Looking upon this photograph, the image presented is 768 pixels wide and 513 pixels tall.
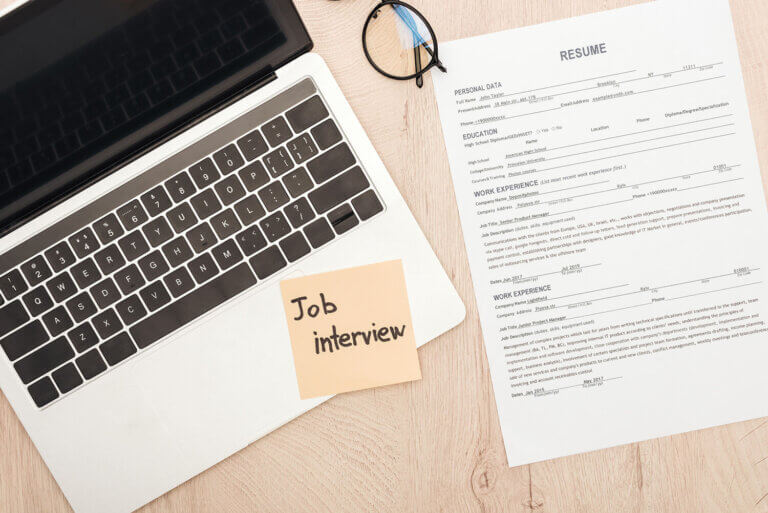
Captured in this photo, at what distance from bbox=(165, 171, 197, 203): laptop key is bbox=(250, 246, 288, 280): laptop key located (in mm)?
96

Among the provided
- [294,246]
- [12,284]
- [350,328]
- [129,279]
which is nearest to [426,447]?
[350,328]

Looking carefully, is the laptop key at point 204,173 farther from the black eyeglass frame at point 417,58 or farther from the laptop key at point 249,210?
the black eyeglass frame at point 417,58

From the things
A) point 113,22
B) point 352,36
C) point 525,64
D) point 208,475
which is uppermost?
point 113,22

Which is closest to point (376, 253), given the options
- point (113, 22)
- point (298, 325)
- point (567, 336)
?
point (298, 325)

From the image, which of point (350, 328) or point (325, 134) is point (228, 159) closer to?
point (325, 134)

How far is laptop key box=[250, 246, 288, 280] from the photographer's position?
Result: 1.79 feet

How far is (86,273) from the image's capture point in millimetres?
543

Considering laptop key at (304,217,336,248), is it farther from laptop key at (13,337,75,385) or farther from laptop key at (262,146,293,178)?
laptop key at (13,337,75,385)

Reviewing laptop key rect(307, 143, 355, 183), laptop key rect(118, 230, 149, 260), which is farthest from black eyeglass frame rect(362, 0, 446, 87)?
laptop key rect(118, 230, 149, 260)

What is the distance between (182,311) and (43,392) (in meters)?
0.17

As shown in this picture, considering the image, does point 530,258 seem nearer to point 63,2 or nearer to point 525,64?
point 525,64

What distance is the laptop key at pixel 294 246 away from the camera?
0.54 m

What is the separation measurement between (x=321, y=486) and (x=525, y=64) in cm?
52

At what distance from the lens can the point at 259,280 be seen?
54 centimetres
